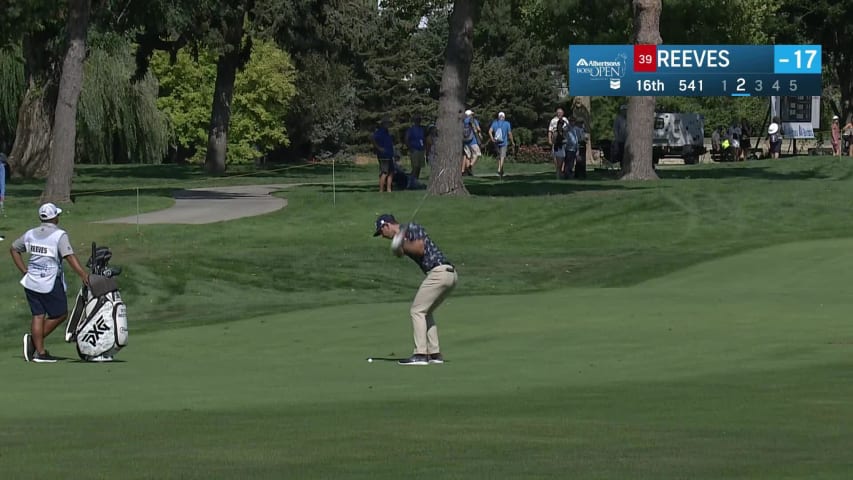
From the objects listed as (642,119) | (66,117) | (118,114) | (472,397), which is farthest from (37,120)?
(472,397)

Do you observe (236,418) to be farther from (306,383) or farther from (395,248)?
(395,248)

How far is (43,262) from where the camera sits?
1788 cm

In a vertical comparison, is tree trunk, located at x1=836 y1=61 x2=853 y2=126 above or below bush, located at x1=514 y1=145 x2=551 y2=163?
above

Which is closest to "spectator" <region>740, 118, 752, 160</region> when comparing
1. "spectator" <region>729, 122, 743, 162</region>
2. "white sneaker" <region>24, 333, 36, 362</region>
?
"spectator" <region>729, 122, 743, 162</region>

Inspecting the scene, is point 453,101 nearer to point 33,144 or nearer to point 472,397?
point 33,144

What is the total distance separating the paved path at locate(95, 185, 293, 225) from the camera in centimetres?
3766

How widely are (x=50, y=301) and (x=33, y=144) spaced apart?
4245cm

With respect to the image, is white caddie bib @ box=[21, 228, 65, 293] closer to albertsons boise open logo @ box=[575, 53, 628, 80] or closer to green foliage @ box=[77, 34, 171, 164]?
albertsons boise open logo @ box=[575, 53, 628, 80]

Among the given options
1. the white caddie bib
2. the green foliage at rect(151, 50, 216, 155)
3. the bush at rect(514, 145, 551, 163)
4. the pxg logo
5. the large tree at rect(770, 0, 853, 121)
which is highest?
the large tree at rect(770, 0, 853, 121)

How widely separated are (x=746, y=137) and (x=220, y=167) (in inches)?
902

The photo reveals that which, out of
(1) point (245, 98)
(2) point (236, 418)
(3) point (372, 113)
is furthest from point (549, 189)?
(3) point (372, 113)

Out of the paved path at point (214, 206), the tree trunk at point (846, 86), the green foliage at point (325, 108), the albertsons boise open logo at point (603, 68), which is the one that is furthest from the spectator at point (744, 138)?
the paved path at point (214, 206)
